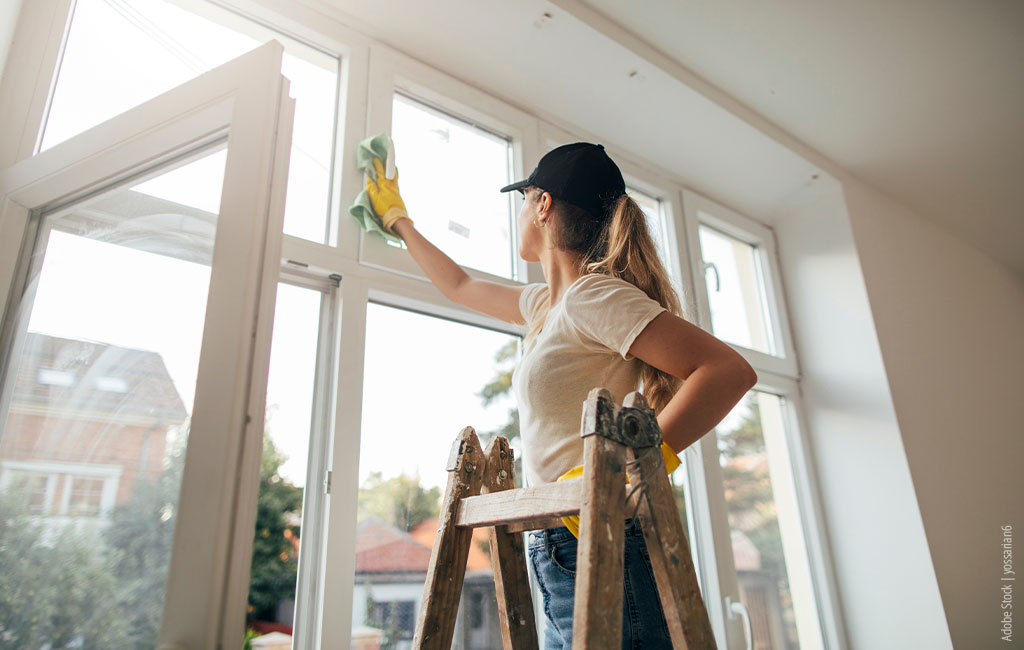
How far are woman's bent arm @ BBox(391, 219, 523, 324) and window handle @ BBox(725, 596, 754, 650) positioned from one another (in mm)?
1140

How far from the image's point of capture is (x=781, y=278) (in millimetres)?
2781

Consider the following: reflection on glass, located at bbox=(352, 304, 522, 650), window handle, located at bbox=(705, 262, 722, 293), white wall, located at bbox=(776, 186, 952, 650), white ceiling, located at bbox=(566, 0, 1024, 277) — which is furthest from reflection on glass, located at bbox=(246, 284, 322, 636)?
white wall, located at bbox=(776, 186, 952, 650)

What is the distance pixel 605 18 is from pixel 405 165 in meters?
0.71

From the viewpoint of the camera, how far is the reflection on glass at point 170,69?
1.32m

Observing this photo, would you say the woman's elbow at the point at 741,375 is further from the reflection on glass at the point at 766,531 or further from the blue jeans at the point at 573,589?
the reflection on glass at the point at 766,531

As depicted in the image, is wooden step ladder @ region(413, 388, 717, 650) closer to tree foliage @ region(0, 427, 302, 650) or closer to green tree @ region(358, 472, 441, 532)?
tree foliage @ region(0, 427, 302, 650)

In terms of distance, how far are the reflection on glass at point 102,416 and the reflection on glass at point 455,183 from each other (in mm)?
872

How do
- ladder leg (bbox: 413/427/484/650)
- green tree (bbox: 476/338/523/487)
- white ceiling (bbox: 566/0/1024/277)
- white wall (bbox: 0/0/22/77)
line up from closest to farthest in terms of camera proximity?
ladder leg (bbox: 413/427/484/650), white wall (bbox: 0/0/22/77), green tree (bbox: 476/338/523/487), white ceiling (bbox: 566/0/1024/277)

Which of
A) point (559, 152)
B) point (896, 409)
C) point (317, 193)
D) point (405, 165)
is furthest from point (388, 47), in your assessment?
point (896, 409)

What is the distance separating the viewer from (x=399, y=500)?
150 cm

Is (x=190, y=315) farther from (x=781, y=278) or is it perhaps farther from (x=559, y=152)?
(x=781, y=278)

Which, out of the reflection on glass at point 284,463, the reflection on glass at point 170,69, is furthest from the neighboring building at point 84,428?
the reflection on glass at point 170,69

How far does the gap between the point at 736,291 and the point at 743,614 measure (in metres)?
1.17

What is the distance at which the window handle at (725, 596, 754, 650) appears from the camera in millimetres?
2016
